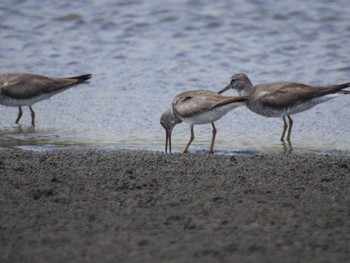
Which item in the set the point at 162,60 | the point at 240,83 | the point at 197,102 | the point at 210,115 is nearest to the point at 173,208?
the point at 210,115

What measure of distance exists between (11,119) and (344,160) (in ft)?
18.6

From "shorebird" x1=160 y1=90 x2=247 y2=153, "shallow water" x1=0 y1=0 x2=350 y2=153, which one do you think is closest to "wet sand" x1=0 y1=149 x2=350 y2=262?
"shorebird" x1=160 y1=90 x2=247 y2=153

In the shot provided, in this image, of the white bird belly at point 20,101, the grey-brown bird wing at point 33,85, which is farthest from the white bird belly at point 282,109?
the white bird belly at point 20,101

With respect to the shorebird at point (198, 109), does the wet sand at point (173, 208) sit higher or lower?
lower

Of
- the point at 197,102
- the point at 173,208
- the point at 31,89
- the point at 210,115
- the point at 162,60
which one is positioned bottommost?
the point at 173,208

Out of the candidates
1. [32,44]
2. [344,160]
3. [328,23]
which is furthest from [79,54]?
[344,160]

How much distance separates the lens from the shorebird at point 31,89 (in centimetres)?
1191

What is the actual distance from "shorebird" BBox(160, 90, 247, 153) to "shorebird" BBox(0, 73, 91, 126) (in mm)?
2005

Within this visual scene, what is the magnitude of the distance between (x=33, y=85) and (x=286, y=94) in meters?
3.88

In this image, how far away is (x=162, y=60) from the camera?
13.6 meters

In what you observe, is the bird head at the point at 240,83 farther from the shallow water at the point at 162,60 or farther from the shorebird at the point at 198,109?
the shorebird at the point at 198,109

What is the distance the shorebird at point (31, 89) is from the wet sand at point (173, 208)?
3108 mm

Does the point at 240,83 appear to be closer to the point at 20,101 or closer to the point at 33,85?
the point at 33,85

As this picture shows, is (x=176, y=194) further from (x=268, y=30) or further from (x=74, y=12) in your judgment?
(x=74, y=12)
